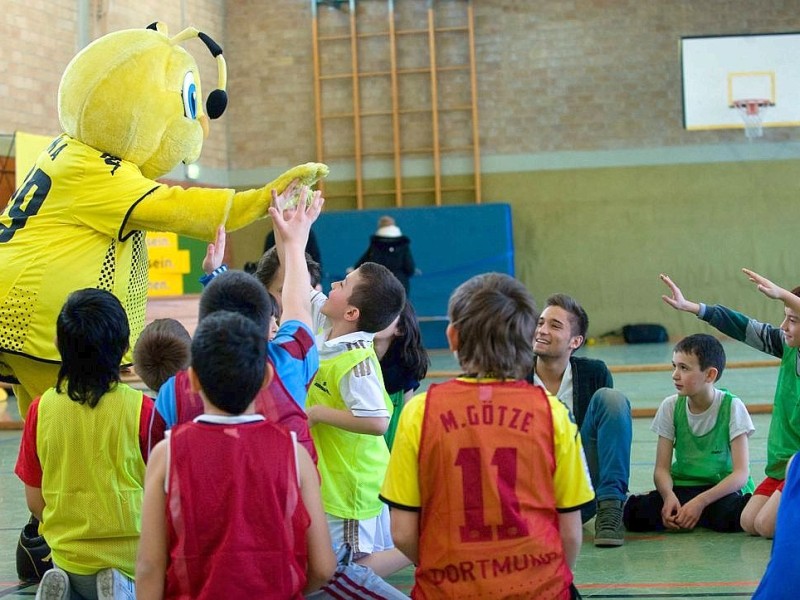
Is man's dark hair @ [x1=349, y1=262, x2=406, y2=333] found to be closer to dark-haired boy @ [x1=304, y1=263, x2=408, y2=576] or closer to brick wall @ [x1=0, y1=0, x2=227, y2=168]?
dark-haired boy @ [x1=304, y1=263, x2=408, y2=576]

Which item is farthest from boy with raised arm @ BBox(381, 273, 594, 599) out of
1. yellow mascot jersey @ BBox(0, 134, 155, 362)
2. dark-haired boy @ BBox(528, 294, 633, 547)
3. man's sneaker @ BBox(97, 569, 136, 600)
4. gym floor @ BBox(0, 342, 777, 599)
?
dark-haired boy @ BBox(528, 294, 633, 547)

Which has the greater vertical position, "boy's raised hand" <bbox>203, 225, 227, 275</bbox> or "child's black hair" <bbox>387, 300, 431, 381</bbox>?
"boy's raised hand" <bbox>203, 225, 227, 275</bbox>

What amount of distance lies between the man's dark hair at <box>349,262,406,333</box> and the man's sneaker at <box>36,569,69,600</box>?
1128 millimetres

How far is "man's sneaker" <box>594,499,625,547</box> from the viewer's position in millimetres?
3949

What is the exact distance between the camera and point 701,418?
425cm

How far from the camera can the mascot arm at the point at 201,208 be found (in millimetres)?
3488

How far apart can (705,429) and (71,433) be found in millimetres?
2604

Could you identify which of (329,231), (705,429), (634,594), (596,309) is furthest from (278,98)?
(634,594)

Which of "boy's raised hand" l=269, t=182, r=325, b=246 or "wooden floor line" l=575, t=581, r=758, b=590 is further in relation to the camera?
"wooden floor line" l=575, t=581, r=758, b=590

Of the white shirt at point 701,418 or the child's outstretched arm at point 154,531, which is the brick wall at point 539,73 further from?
the child's outstretched arm at point 154,531

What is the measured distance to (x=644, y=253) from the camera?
14.4m

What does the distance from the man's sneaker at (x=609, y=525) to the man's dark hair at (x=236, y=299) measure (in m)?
2.01

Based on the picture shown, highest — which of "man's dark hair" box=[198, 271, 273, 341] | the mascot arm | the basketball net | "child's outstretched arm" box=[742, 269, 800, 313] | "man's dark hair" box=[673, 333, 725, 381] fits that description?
the basketball net

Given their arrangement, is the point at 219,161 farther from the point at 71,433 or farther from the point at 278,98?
the point at 71,433
